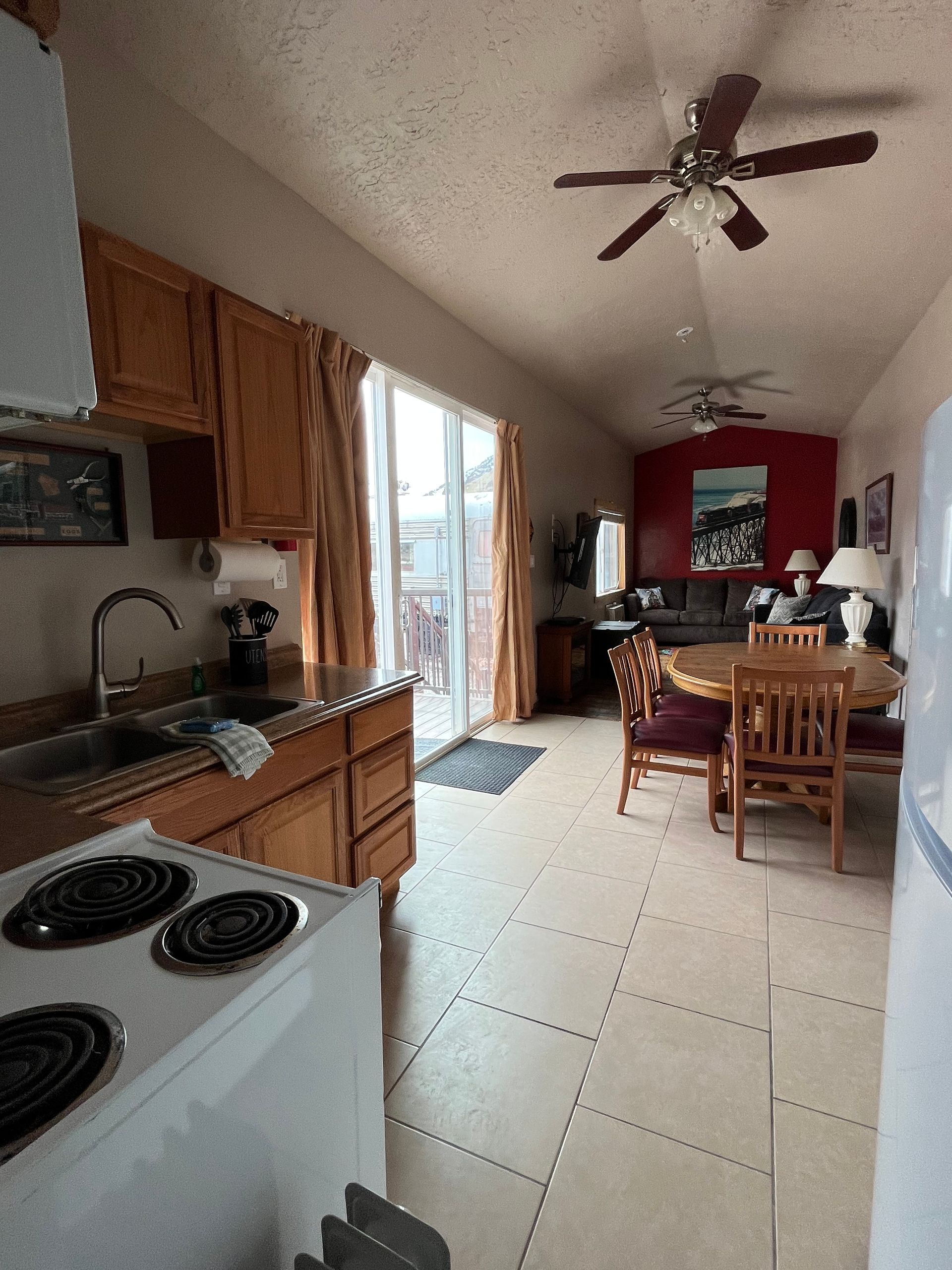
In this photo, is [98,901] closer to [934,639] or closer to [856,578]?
[934,639]

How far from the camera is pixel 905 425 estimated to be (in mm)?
4434

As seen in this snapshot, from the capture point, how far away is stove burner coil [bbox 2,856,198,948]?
77 cm

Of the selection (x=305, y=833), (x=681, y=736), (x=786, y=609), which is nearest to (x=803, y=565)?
(x=786, y=609)

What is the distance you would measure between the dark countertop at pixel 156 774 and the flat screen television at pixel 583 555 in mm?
3744

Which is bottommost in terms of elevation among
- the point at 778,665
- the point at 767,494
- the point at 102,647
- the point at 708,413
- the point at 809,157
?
the point at 778,665

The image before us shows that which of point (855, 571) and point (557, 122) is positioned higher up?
point (557, 122)

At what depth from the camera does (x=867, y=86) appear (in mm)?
2129

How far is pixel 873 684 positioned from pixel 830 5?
7.58 feet

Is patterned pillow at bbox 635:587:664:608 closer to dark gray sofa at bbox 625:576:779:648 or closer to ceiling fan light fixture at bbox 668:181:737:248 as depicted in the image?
dark gray sofa at bbox 625:576:779:648

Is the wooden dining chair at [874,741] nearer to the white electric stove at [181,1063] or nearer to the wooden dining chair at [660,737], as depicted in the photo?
the wooden dining chair at [660,737]

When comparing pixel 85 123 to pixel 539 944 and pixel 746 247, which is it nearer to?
pixel 746 247

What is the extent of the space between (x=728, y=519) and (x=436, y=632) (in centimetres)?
574

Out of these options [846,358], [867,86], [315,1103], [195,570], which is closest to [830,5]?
[867,86]


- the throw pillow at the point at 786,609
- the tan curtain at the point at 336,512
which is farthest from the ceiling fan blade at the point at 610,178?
the throw pillow at the point at 786,609
